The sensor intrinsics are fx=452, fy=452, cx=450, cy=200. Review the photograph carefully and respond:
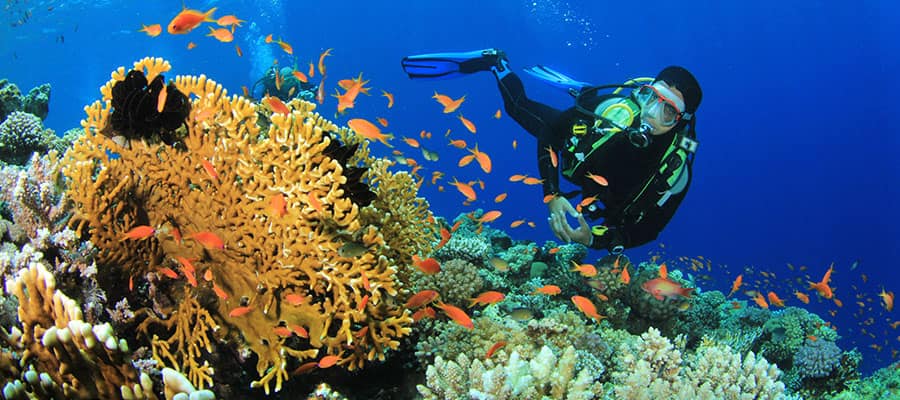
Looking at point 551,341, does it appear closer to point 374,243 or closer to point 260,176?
point 374,243

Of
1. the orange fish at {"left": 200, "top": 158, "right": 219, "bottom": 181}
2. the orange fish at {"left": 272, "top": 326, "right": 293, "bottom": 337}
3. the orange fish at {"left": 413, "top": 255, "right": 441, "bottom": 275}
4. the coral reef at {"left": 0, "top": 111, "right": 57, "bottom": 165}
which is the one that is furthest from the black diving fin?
→ the orange fish at {"left": 272, "top": 326, "right": 293, "bottom": 337}

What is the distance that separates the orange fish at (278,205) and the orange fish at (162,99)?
3.16 ft

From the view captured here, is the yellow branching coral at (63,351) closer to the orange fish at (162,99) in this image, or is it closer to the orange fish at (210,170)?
the orange fish at (210,170)

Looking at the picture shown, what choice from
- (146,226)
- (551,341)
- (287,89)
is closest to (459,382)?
(551,341)

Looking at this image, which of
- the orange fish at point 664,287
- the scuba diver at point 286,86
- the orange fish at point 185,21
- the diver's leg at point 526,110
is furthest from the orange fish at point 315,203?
the scuba diver at point 286,86

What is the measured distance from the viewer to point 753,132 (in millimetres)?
87688

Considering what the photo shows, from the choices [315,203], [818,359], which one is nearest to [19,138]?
[315,203]

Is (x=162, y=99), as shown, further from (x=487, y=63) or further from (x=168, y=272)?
(x=487, y=63)

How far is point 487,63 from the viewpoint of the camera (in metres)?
9.43

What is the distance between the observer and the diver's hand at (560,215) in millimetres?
5852

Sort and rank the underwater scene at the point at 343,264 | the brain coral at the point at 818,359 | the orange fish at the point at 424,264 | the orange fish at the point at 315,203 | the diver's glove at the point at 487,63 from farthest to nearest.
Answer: the diver's glove at the point at 487,63
the brain coral at the point at 818,359
the orange fish at the point at 424,264
the underwater scene at the point at 343,264
the orange fish at the point at 315,203

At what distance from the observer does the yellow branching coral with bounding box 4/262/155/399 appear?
196cm

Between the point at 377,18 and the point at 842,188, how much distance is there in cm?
8775

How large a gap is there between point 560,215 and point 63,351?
5027 millimetres
